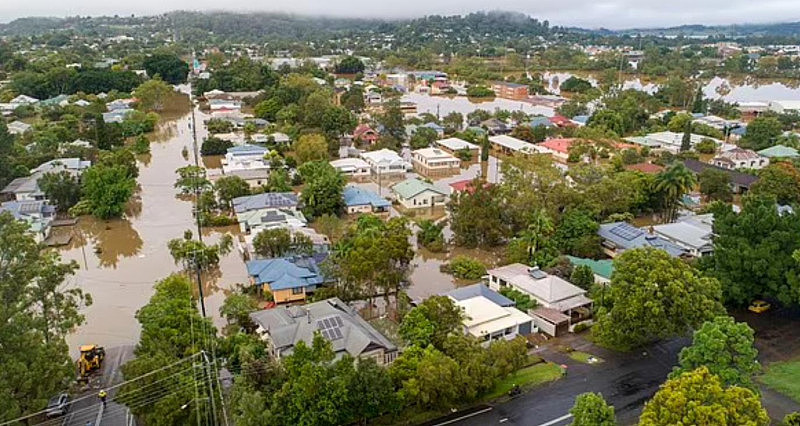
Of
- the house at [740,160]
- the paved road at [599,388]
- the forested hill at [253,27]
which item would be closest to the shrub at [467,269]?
the paved road at [599,388]

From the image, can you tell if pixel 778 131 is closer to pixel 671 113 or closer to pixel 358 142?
pixel 671 113

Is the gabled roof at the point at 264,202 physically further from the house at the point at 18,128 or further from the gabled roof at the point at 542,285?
the house at the point at 18,128

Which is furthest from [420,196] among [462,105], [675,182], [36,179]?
[462,105]

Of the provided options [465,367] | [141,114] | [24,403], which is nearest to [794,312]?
[465,367]

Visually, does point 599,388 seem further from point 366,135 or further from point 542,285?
point 366,135

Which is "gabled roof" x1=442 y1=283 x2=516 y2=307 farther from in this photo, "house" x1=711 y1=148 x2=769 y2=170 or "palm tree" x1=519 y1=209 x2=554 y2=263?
"house" x1=711 y1=148 x2=769 y2=170

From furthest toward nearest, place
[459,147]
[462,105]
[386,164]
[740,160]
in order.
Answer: [462,105], [459,147], [740,160], [386,164]
